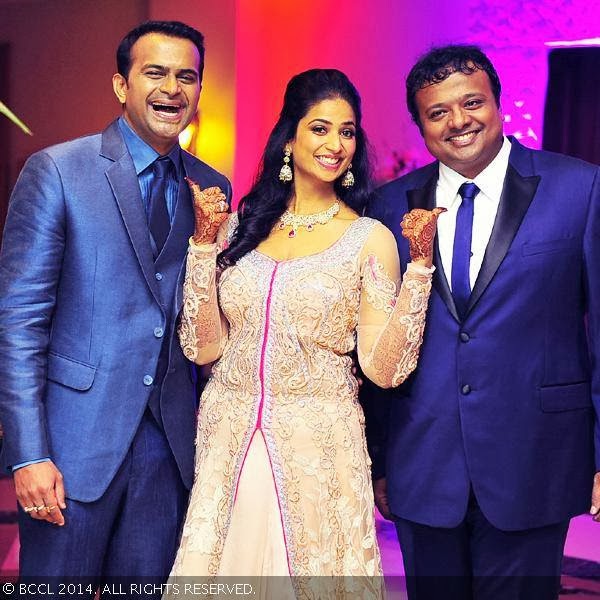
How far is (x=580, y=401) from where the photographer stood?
8.23 ft

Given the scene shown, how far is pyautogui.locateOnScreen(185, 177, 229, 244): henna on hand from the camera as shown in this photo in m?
2.51

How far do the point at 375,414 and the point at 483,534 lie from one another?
0.44 meters

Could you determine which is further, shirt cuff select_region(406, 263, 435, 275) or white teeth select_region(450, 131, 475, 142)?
white teeth select_region(450, 131, 475, 142)

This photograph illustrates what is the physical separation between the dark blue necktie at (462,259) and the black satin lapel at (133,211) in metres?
0.75

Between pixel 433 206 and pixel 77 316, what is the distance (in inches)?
37.9

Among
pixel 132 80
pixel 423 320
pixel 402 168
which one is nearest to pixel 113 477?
pixel 423 320

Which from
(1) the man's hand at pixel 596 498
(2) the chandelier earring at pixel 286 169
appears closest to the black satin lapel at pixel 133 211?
(2) the chandelier earring at pixel 286 169

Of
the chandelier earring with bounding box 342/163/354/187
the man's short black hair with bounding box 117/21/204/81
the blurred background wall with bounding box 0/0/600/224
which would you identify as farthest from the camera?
the blurred background wall with bounding box 0/0/600/224

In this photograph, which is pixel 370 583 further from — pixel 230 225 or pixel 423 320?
pixel 230 225

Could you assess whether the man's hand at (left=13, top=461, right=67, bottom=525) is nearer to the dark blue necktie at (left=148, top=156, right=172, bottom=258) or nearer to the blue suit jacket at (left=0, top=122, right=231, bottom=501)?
the blue suit jacket at (left=0, top=122, right=231, bottom=501)

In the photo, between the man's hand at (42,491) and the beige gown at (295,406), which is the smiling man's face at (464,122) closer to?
the beige gown at (295,406)

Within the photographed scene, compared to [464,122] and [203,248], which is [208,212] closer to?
[203,248]

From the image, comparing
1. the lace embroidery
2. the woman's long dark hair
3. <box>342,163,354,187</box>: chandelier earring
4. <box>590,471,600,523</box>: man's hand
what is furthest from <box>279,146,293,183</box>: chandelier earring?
<box>590,471,600,523</box>: man's hand

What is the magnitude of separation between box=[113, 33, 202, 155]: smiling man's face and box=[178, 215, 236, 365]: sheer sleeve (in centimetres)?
32
